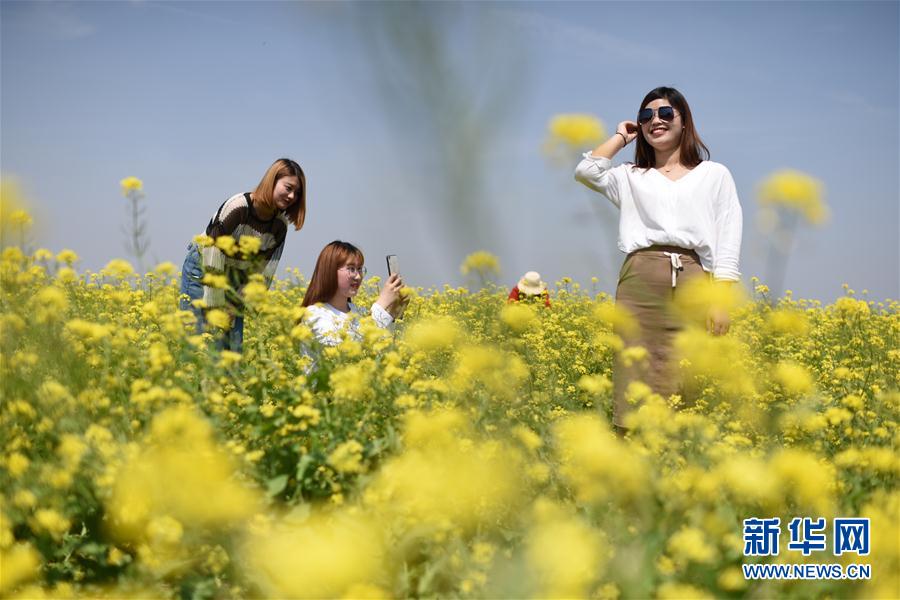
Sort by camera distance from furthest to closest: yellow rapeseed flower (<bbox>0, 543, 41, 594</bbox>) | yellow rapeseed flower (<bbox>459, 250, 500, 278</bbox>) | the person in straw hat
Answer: yellow rapeseed flower (<bbox>0, 543, 41, 594</bbox>), the person in straw hat, yellow rapeseed flower (<bbox>459, 250, 500, 278</bbox>)

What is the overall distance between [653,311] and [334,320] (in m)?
1.26

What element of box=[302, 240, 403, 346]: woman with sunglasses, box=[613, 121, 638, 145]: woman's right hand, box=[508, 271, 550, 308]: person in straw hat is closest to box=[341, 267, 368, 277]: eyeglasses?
box=[302, 240, 403, 346]: woman with sunglasses

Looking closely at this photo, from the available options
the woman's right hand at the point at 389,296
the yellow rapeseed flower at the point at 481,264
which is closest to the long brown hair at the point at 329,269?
the woman's right hand at the point at 389,296

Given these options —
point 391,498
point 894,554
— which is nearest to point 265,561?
point 391,498

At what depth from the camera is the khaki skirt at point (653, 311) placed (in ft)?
8.56

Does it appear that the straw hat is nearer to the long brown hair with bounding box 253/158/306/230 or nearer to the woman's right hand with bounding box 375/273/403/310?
the woman's right hand with bounding box 375/273/403/310

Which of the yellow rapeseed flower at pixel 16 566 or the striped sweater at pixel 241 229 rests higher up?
the striped sweater at pixel 241 229

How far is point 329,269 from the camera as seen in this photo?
120 inches

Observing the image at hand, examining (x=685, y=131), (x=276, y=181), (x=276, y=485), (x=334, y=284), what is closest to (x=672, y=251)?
(x=685, y=131)

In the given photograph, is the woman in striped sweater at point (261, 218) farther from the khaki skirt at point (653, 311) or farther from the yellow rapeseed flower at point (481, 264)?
the yellow rapeseed flower at point (481, 264)

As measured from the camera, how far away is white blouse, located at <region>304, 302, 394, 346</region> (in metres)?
2.60

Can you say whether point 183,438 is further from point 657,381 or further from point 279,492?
point 657,381

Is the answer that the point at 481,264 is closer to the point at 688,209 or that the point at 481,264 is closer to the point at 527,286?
the point at 688,209

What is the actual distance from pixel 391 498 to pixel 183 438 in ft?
1.77
